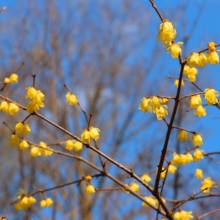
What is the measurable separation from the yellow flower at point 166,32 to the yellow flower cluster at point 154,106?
276 mm

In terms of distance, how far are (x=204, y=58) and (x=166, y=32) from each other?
21 centimetres

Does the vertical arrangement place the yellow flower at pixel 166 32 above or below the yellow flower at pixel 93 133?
above

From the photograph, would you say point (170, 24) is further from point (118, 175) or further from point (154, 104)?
point (118, 175)

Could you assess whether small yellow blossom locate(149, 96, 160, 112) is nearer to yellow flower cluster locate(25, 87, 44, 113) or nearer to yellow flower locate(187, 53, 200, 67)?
Result: yellow flower locate(187, 53, 200, 67)

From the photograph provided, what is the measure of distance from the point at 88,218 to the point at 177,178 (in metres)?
4.61

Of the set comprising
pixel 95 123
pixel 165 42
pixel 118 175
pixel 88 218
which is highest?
pixel 95 123

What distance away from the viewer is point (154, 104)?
1.96 meters

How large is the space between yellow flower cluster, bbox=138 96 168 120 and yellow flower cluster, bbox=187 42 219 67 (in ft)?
0.76

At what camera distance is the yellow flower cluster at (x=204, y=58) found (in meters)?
1.86

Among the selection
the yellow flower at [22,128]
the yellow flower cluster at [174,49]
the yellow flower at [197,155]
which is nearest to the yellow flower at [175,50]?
the yellow flower cluster at [174,49]

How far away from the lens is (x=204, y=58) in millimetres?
1882

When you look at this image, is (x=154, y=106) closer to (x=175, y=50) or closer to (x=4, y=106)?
(x=175, y=50)

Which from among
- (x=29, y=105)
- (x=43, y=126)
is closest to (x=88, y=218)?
(x=43, y=126)

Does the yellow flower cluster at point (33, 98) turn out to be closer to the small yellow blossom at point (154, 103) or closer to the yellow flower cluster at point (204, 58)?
the small yellow blossom at point (154, 103)
